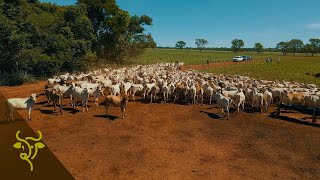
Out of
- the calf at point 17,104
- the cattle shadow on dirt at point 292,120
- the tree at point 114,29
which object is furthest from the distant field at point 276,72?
the calf at point 17,104

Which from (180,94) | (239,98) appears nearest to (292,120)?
(239,98)

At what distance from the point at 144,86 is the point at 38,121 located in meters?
8.56

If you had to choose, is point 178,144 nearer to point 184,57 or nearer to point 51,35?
point 51,35

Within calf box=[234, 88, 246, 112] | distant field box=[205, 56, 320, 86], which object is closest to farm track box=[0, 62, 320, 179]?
calf box=[234, 88, 246, 112]

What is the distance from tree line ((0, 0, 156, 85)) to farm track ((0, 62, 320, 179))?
13135mm

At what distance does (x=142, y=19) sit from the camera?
5322cm

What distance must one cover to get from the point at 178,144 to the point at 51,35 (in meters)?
24.9

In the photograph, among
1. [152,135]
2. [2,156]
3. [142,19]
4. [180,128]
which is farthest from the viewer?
[142,19]

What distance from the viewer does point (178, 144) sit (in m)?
13.6

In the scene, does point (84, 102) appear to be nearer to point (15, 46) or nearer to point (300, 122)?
point (300, 122)

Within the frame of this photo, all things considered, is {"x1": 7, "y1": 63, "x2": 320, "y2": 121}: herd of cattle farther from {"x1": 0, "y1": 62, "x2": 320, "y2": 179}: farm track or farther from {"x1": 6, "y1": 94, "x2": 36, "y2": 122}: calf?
{"x1": 0, "y1": 62, "x2": 320, "y2": 179}: farm track

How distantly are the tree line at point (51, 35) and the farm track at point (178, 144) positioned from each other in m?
13.1

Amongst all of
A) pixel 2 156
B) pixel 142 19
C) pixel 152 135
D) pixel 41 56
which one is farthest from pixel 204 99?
pixel 142 19

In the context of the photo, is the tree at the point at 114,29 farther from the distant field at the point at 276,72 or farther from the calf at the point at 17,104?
the calf at the point at 17,104
